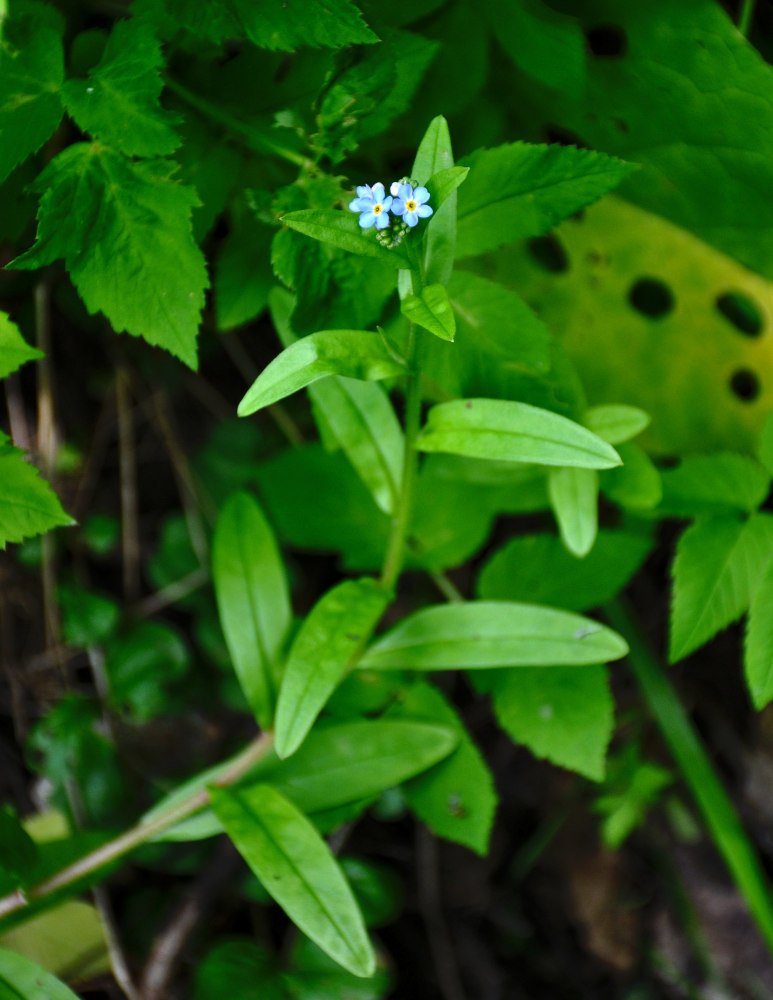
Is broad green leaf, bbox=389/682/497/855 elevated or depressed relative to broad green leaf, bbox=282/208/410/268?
depressed

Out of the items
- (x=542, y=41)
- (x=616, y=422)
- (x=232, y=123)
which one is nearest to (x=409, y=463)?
(x=616, y=422)

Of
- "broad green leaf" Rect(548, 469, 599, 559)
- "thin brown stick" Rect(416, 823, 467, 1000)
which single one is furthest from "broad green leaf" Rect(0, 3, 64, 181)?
"thin brown stick" Rect(416, 823, 467, 1000)

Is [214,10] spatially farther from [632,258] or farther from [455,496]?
[632,258]

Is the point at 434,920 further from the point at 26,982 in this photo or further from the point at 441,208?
the point at 441,208

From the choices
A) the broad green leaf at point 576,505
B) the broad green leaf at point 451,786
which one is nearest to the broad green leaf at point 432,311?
the broad green leaf at point 576,505

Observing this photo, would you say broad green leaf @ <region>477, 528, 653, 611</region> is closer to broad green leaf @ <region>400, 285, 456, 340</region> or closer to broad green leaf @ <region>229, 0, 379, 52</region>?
broad green leaf @ <region>400, 285, 456, 340</region>

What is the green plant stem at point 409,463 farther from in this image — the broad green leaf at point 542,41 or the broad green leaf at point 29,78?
the broad green leaf at point 29,78
